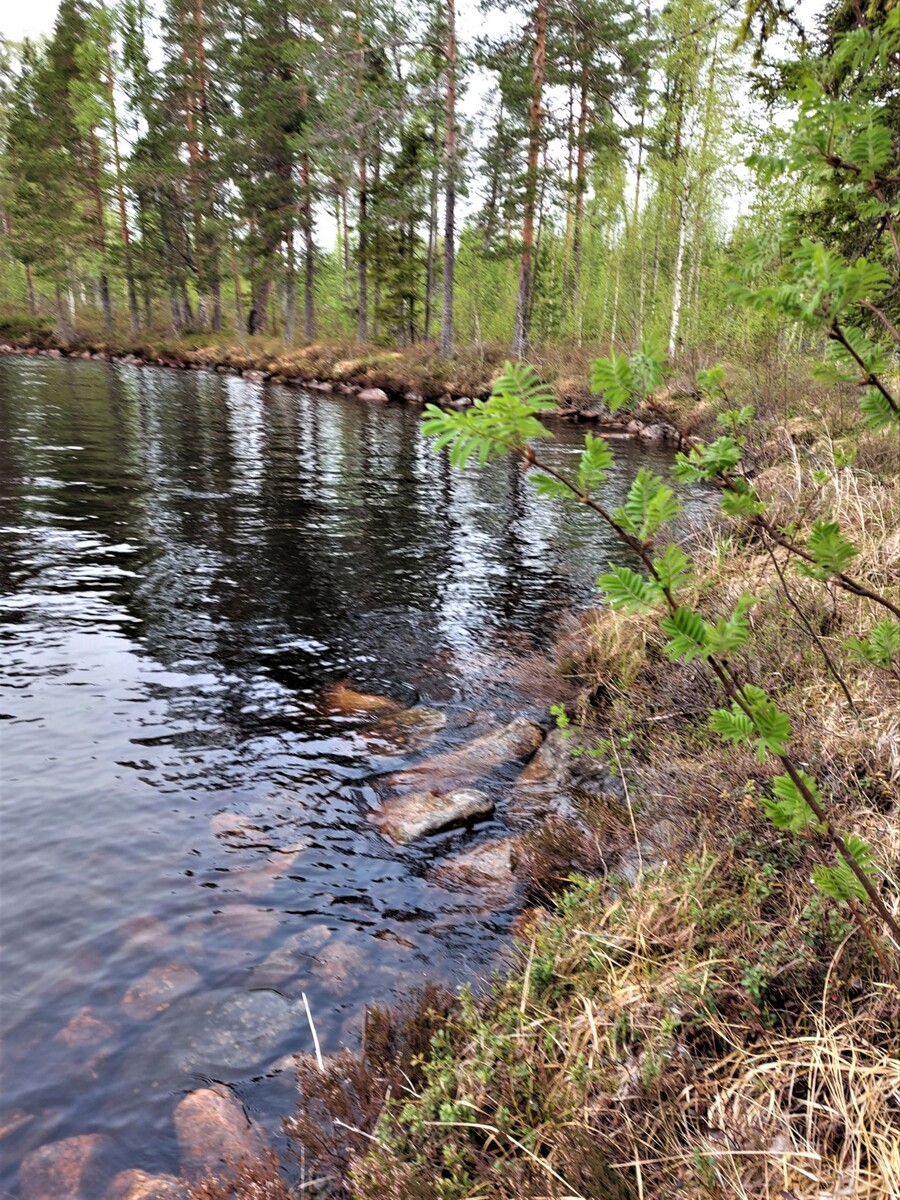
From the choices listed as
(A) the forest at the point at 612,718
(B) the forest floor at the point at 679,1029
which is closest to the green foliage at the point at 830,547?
(A) the forest at the point at 612,718

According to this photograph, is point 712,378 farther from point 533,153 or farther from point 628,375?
point 533,153

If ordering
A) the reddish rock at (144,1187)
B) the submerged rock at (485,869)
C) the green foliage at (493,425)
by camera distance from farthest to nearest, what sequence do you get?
the submerged rock at (485,869) < the reddish rock at (144,1187) < the green foliage at (493,425)

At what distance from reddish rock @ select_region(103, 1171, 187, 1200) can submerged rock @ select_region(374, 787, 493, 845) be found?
1975 millimetres

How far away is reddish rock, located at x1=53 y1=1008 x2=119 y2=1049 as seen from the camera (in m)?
3.00

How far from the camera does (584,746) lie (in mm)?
4918

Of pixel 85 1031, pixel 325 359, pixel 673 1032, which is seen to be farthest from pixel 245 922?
pixel 325 359

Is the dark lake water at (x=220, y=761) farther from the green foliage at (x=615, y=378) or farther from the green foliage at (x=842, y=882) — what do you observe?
the green foliage at (x=615, y=378)

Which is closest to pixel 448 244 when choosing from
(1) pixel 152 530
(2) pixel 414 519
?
(2) pixel 414 519

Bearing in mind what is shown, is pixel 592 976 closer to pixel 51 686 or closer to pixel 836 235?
pixel 51 686

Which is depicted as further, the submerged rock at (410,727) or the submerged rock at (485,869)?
the submerged rock at (410,727)

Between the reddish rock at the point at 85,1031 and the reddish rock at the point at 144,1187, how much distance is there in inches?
23.5

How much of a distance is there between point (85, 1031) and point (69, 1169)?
1.86 ft

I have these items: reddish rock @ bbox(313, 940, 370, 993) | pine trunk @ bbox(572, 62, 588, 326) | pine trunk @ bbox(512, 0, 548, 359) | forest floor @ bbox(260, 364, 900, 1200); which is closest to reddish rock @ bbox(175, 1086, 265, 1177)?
forest floor @ bbox(260, 364, 900, 1200)

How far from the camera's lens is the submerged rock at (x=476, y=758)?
4898 millimetres
